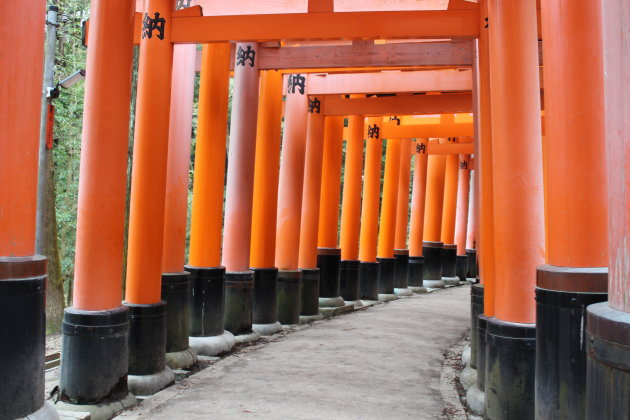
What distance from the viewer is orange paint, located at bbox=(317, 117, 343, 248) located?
44.2ft

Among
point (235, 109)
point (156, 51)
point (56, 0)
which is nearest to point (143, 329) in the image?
point (156, 51)

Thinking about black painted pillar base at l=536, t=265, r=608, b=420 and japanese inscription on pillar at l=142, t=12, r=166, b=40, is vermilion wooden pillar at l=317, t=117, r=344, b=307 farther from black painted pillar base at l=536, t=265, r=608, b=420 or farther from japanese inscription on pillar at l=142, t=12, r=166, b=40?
black painted pillar base at l=536, t=265, r=608, b=420

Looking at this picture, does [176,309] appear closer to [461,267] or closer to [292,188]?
[292,188]

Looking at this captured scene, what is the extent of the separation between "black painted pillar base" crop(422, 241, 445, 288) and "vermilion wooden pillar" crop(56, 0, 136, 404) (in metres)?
14.8

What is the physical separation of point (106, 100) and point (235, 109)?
3946mm

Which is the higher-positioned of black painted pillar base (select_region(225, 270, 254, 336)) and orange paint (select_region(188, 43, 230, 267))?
orange paint (select_region(188, 43, 230, 267))

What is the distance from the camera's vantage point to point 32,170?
437 centimetres

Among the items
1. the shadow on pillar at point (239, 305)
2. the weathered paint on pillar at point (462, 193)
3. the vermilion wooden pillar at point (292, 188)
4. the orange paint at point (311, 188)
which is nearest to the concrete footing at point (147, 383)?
the shadow on pillar at point (239, 305)

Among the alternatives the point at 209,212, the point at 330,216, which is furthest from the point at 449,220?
the point at 209,212

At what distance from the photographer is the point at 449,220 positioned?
22.1m

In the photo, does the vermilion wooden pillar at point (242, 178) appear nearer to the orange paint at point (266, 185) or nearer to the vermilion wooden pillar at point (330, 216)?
the orange paint at point (266, 185)

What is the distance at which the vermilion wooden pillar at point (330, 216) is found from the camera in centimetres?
1325

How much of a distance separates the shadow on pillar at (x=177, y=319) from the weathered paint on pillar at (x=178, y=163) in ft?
0.49

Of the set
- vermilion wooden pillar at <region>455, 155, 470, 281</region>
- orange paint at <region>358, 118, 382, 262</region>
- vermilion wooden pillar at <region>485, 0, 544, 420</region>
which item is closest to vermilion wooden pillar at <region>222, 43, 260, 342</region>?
vermilion wooden pillar at <region>485, 0, 544, 420</region>
